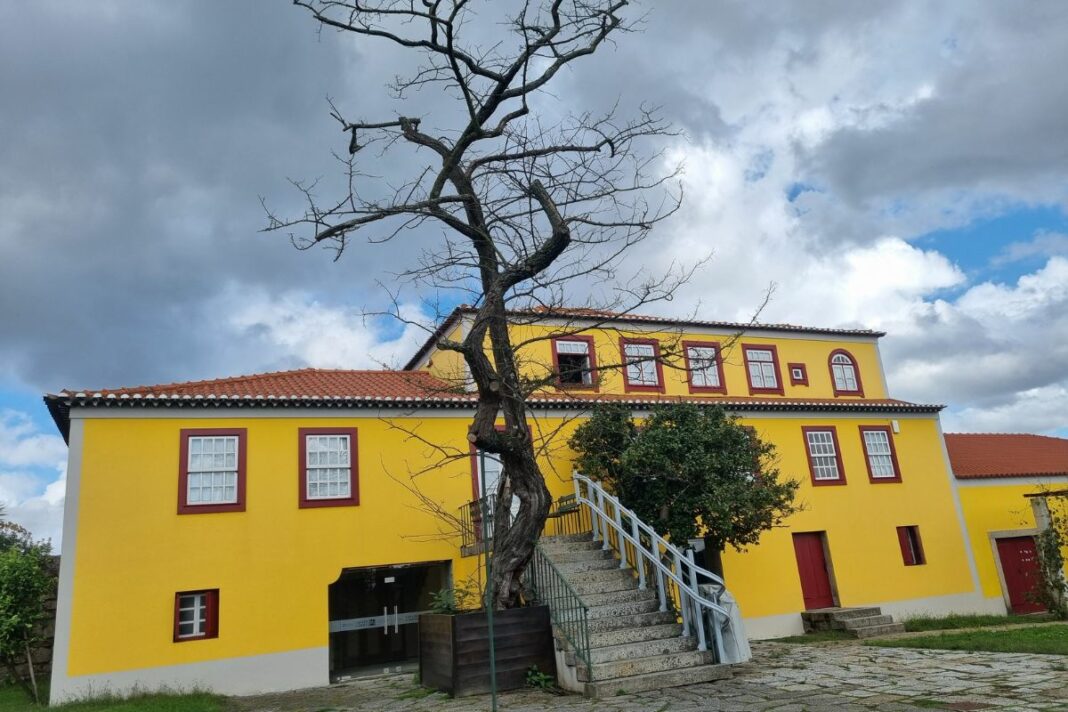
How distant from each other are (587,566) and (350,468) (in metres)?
5.30

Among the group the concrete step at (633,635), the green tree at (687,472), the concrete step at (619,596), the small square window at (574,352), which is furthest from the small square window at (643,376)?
the concrete step at (633,635)

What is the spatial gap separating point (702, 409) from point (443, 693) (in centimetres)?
850

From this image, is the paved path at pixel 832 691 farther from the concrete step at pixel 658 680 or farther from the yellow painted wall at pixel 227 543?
the yellow painted wall at pixel 227 543

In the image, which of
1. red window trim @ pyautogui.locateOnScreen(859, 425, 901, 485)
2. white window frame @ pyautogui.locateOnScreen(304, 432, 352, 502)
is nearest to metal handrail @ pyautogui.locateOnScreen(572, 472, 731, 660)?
white window frame @ pyautogui.locateOnScreen(304, 432, 352, 502)

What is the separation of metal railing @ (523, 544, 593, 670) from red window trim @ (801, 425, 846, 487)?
977cm

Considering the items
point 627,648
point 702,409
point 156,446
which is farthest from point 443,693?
point 702,409

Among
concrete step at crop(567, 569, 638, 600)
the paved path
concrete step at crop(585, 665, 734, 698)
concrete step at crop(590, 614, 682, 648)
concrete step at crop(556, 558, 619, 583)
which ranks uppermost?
concrete step at crop(556, 558, 619, 583)

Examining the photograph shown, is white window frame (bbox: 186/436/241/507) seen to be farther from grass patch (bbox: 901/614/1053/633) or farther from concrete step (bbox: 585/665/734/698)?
grass patch (bbox: 901/614/1053/633)

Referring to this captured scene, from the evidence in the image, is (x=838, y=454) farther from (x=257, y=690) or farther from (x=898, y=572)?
(x=257, y=690)

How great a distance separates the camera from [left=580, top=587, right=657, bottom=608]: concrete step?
10.9 m

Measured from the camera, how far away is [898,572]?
1847 cm

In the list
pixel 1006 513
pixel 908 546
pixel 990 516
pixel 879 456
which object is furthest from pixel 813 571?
pixel 1006 513

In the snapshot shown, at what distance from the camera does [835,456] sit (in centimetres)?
1884

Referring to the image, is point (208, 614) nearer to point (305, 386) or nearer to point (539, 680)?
point (305, 386)
